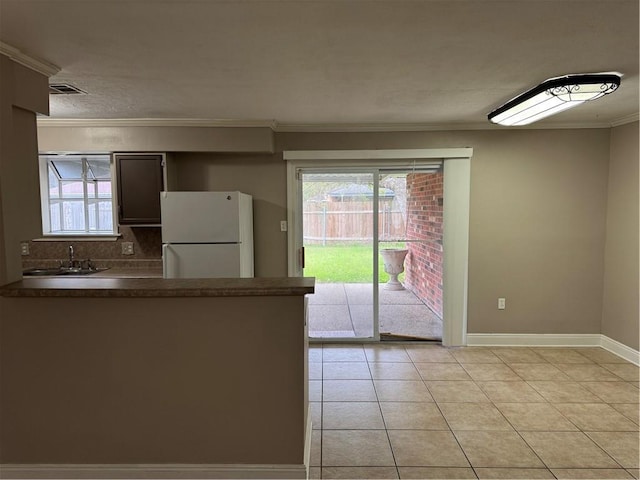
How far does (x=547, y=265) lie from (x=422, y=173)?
1.61m

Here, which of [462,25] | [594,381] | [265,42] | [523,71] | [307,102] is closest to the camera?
[462,25]

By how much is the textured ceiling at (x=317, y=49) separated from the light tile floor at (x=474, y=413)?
7.50 feet

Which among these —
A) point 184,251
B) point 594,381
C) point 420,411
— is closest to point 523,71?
point 420,411

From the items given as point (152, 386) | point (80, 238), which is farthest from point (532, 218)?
point (80, 238)

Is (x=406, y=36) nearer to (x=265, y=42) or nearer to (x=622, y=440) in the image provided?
(x=265, y=42)

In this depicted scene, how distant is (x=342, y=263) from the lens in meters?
4.30

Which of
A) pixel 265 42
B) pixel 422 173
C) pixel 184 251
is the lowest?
pixel 184 251

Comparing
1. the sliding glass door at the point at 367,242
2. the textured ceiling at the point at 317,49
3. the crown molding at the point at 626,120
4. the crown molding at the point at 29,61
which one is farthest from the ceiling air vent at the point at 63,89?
the crown molding at the point at 626,120

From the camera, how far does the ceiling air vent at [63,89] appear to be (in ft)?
8.29

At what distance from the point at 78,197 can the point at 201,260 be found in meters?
1.88

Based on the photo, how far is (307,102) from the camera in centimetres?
302

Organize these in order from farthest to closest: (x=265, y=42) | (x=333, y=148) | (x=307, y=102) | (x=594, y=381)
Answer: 1. (x=333, y=148)
2. (x=594, y=381)
3. (x=307, y=102)
4. (x=265, y=42)

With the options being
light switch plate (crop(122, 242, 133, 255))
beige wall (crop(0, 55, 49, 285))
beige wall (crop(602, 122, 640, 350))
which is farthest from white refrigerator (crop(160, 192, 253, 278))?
beige wall (crop(602, 122, 640, 350))

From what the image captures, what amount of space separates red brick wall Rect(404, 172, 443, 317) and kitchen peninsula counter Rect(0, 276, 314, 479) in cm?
257
